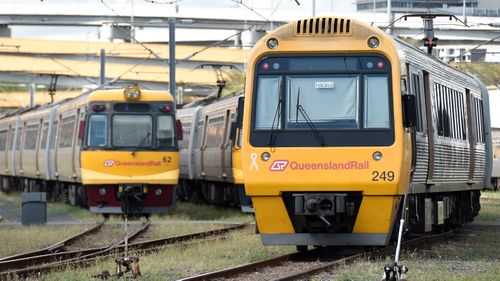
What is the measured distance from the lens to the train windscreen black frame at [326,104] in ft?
52.1

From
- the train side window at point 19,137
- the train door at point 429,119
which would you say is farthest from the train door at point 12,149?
the train door at point 429,119

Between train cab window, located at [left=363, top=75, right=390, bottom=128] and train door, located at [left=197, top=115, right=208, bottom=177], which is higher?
train cab window, located at [left=363, top=75, right=390, bottom=128]

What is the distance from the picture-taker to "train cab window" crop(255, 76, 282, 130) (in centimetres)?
1603

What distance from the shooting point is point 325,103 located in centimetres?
1593

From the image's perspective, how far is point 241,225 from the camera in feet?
80.7

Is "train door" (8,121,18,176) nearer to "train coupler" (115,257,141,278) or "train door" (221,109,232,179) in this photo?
"train door" (221,109,232,179)

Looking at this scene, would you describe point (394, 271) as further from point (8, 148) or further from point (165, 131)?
point (8, 148)

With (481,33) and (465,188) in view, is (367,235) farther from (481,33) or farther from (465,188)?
(481,33)

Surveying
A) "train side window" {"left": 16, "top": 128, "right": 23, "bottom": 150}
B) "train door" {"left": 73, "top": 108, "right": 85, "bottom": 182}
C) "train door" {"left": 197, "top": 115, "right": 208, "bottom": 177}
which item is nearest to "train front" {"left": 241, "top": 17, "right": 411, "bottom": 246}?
"train door" {"left": 73, "top": 108, "right": 85, "bottom": 182}

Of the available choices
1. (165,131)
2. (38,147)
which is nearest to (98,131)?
(165,131)

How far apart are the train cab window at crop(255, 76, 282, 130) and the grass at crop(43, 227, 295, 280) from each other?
1.85 m

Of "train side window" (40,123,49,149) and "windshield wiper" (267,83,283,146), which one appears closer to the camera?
"windshield wiper" (267,83,283,146)

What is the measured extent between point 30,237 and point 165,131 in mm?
6572

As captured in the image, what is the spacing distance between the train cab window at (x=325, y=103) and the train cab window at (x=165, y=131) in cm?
1275
